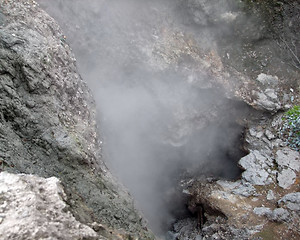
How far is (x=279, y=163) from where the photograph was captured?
25.5 ft

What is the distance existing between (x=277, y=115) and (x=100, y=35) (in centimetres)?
604

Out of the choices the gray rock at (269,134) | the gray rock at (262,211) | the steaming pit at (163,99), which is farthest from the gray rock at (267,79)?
the gray rock at (262,211)

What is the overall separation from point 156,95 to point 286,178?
4538 millimetres

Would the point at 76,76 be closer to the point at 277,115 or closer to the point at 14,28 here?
the point at 14,28

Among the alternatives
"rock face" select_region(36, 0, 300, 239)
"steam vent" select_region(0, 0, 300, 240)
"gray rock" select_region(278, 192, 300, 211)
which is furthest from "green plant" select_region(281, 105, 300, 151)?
"gray rock" select_region(278, 192, 300, 211)

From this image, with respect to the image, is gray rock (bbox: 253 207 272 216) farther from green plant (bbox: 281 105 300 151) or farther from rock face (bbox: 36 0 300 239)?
green plant (bbox: 281 105 300 151)

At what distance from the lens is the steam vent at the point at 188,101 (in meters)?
6.62

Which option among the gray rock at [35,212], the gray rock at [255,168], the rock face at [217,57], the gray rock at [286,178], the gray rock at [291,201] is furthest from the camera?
the rock face at [217,57]

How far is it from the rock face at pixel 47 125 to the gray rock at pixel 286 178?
13.8ft

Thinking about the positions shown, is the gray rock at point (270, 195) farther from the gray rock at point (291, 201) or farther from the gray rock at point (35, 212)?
the gray rock at point (35, 212)

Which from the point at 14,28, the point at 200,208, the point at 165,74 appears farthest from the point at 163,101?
the point at 14,28

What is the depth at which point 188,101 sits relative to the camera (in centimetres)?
935

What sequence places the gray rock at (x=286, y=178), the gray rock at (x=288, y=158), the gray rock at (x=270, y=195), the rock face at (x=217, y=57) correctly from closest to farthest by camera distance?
the gray rock at (x=270, y=195) < the gray rock at (x=286, y=178) < the gray rock at (x=288, y=158) < the rock face at (x=217, y=57)

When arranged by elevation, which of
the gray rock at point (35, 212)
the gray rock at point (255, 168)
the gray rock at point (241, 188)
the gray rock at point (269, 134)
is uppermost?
the gray rock at point (269, 134)
